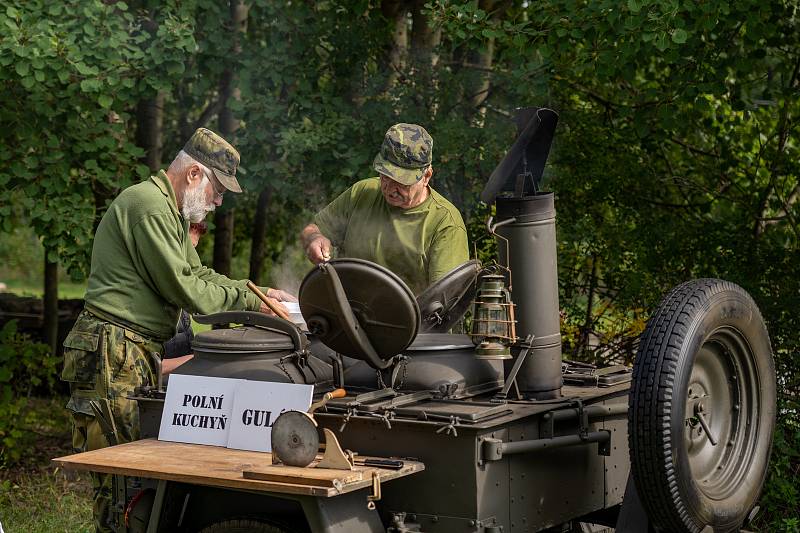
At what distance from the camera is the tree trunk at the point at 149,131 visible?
9.23m

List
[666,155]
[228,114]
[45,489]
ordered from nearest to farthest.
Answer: [45,489], [666,155], [228,114]

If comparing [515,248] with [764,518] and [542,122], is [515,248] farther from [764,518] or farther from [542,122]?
[764,518]

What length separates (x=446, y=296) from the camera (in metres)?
4.83

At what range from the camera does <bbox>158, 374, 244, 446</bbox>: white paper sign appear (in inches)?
174

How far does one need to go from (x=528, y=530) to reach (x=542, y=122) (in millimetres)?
1645

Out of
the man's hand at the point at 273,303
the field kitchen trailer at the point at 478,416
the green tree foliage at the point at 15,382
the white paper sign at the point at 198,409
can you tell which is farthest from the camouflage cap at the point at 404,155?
the green tree foliage at the point at 15,382

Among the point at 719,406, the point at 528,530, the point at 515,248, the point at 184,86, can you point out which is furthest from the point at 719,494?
the point at 184,86

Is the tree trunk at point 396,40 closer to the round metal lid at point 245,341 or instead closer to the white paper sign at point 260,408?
the round metal lid at point 245,341

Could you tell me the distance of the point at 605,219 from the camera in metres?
8.44

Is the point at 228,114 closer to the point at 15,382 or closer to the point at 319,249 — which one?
the point at 15,382

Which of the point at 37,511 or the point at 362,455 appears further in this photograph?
the point at 37,511

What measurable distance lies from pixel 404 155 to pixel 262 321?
121 cm

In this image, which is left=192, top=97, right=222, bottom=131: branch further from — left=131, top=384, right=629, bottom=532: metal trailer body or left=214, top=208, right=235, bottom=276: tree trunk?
left=131, top=384, right=629, bottom=532: metal trailer body

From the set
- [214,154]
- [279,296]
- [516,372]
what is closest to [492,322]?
[516,372]
